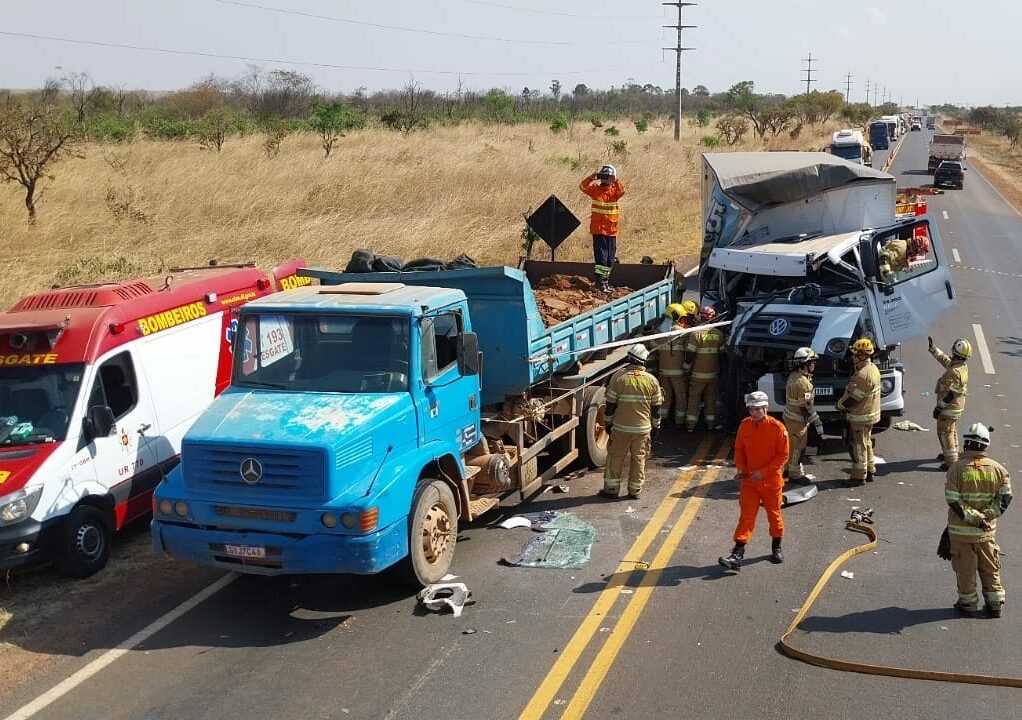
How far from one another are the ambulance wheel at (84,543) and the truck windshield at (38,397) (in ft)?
2.50

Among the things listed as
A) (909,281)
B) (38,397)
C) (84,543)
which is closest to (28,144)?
(38,397)

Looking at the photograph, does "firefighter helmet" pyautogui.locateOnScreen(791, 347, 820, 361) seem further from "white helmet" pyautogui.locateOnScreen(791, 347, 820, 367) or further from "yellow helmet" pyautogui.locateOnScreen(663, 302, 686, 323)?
"yellow helmet" pyautogui.locateOnScreen(663, 302, 686, 323)

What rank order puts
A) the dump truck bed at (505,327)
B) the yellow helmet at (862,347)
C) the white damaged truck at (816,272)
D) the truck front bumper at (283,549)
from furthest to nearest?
the white damaged truck at (816,272), the yellow helmet at (862,347), the dump truck bed at (505,327), the truck front bumper at (283,549)

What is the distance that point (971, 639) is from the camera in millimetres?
6711

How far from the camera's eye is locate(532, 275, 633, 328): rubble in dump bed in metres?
11.4

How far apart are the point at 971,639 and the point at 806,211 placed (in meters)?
8.26

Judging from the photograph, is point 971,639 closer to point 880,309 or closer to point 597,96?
point 880,309

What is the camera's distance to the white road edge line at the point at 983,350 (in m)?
15.2

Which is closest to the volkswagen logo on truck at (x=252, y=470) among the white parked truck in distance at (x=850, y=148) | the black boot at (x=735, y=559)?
the black boot at (x=735, y=559)

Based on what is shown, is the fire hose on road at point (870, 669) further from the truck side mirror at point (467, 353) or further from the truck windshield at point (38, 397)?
the truck windshield at point (38, 397)

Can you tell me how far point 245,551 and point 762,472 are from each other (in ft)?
13.6

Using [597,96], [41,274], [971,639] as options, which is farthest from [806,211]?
[597,96]

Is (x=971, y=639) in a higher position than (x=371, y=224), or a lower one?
lower

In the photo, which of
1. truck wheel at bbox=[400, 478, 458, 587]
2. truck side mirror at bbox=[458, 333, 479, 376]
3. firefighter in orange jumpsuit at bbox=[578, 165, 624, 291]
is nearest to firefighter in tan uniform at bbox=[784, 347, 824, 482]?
truck side mirror at bbox=[458, 333, 479, 376]
